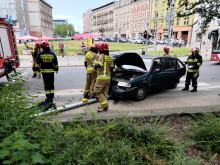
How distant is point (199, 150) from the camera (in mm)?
4441

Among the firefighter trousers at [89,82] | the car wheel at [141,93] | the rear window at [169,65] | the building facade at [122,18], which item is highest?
the building facade at [122,18]

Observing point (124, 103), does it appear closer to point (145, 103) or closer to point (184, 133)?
point (145, 103)

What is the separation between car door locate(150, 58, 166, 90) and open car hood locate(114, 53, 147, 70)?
38cm

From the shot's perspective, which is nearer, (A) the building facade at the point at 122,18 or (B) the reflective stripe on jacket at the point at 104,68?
(B) the reflective stripe on jacket at the point at 104,68

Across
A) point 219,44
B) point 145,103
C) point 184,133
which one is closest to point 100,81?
point 145,103

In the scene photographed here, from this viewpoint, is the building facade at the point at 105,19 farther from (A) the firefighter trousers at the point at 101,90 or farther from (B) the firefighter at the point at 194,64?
(A) the firefighter trousers at the point at 101,90

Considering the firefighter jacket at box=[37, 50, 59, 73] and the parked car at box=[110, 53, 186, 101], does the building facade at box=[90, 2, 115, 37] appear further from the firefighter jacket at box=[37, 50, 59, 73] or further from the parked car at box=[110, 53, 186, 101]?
the firefighter jacket at box=[37, 50, 59, 73]

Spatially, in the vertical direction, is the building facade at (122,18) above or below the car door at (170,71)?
above

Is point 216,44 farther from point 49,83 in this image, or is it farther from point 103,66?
point 49,83

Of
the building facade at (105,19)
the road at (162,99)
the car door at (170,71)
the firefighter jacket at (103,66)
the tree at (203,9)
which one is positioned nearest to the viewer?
the firefighter jacket at (103,66)

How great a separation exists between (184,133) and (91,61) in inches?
134

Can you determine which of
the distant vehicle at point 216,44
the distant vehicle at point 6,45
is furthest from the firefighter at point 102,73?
the distant vehicle at point 216,44

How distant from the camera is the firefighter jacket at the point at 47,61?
6.32m

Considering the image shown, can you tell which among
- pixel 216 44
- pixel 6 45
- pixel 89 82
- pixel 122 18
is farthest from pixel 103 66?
pixel 122 18
